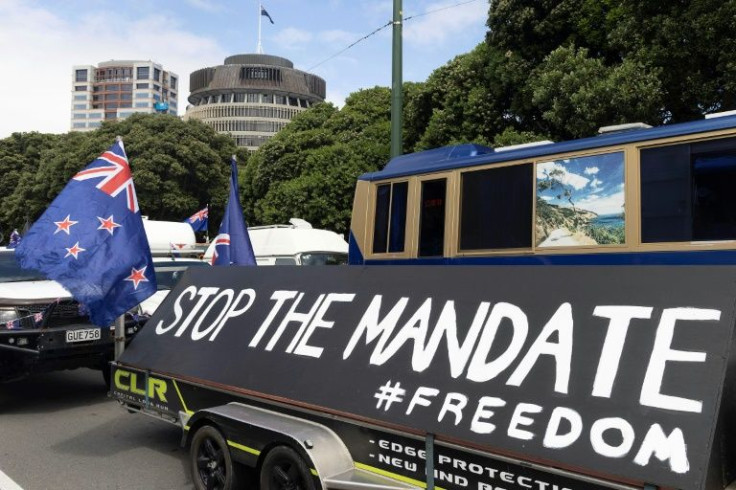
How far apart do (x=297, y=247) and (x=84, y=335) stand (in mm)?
8267

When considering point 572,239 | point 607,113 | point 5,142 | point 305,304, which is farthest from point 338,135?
point 5,142

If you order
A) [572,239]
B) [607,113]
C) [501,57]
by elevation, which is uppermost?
[501,57]

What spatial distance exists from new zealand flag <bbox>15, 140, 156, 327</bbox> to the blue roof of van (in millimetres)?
3991

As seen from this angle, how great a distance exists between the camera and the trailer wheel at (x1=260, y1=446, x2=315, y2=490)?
355cm

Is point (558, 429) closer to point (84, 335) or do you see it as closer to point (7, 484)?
point (7, 484)

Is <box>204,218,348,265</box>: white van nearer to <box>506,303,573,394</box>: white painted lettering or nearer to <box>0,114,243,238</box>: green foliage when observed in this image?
<box>506,303,573,394</box>: white painted lettering

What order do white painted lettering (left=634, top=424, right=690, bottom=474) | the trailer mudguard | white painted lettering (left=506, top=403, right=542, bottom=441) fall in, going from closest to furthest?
white painted lettering (left=634, top=424, right=690, bottom=474), white painted lettering (left=506, top=403, right=542, bottom=441), the trailer mudguard

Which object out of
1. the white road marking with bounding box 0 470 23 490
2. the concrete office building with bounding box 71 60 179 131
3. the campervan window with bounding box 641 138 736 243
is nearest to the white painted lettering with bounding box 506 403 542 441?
the white road marking with bounding box 0 470 23 490

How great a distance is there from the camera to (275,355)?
414cm

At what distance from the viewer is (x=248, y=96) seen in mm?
111438

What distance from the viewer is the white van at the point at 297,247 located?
15219 mm

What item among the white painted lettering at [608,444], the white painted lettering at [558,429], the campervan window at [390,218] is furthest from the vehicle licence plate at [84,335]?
the white painted lettering at [608,444]

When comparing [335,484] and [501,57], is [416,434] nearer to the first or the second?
[335,484]

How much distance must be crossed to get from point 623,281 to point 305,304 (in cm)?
209
